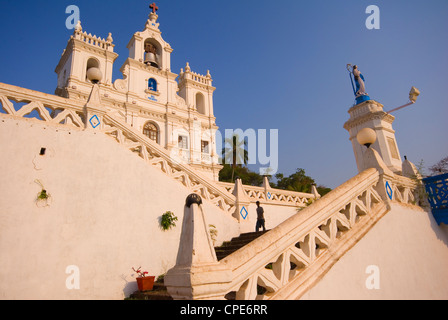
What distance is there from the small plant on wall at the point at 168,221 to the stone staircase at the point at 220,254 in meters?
1.57

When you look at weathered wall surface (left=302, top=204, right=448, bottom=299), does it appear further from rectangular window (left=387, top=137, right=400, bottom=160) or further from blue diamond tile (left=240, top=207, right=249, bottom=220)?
rectangular window (left=387, top=137, right=400, bottom=160)

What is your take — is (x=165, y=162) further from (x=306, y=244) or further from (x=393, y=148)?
(x=393, y=148)

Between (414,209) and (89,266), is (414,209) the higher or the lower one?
the higher one

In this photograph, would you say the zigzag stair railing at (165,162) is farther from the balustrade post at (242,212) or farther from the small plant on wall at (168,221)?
the small plant on wall at (168,221)

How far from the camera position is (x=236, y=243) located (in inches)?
348

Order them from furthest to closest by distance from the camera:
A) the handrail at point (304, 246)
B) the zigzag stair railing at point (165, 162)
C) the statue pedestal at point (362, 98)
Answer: the statue pedestal at point (362, 98), the zigzag stair railing at point (165, 162), the handrail at point (304, 246)

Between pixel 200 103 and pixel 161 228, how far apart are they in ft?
86.0

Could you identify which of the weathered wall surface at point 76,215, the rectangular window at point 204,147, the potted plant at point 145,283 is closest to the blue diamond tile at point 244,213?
the weathered wall surface at point 76,215

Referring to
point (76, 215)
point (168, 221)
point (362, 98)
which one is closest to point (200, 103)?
point (362, 98)

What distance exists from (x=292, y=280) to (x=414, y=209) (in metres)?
4.69

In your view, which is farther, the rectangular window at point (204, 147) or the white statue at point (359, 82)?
the rectangular window at point (204, 147)

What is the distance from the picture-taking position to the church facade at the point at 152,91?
78.1ft
